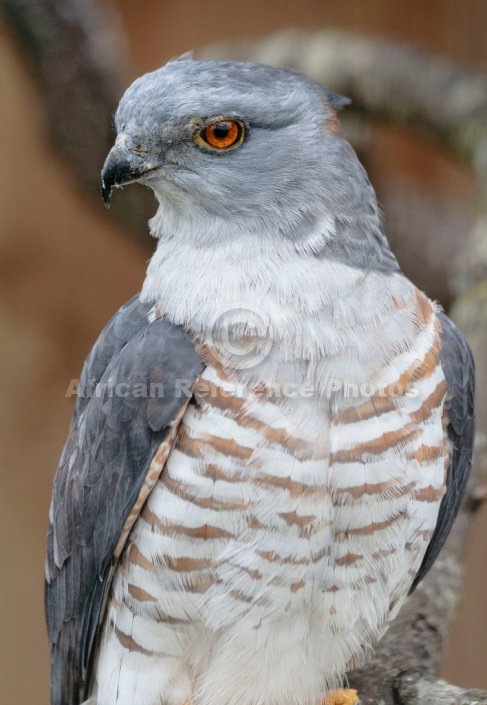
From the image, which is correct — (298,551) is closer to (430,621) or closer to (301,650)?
(301,650)

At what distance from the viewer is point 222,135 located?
246cm

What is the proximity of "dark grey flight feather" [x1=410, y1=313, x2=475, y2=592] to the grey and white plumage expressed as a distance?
0.01m

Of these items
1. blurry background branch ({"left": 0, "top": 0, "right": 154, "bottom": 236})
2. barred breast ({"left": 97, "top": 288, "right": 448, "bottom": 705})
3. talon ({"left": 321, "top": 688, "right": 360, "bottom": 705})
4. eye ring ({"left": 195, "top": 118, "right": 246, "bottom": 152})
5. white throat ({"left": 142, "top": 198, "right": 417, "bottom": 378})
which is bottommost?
talon ({"left": 321, "top": 688, "right": 360, "bottom": 705})

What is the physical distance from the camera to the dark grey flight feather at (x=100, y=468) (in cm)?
240

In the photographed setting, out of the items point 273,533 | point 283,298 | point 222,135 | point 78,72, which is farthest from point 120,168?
point 78,72

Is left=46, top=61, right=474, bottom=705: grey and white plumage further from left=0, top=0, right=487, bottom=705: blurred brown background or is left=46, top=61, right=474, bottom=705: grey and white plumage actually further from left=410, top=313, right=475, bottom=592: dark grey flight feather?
left=0, top=0, right=487, bottom=705: blurred brown background

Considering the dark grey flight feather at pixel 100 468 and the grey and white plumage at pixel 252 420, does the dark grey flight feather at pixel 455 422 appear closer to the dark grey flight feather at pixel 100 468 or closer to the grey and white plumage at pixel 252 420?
the grey and white plumage at pixel 252 420

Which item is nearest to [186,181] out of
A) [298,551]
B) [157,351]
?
[157,351]

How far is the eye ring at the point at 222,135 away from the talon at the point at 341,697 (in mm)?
1681

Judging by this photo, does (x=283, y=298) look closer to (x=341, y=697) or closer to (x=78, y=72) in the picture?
(x=341, y=697)

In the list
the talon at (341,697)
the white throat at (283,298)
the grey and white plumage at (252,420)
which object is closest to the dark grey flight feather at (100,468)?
the grey and white plumage at (252,420)

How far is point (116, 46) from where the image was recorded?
4.65 metres

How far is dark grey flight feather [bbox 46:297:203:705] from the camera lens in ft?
7.87

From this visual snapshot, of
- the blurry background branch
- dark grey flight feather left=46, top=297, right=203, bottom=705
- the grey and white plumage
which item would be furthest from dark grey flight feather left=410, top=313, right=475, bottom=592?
the blurry background branch
